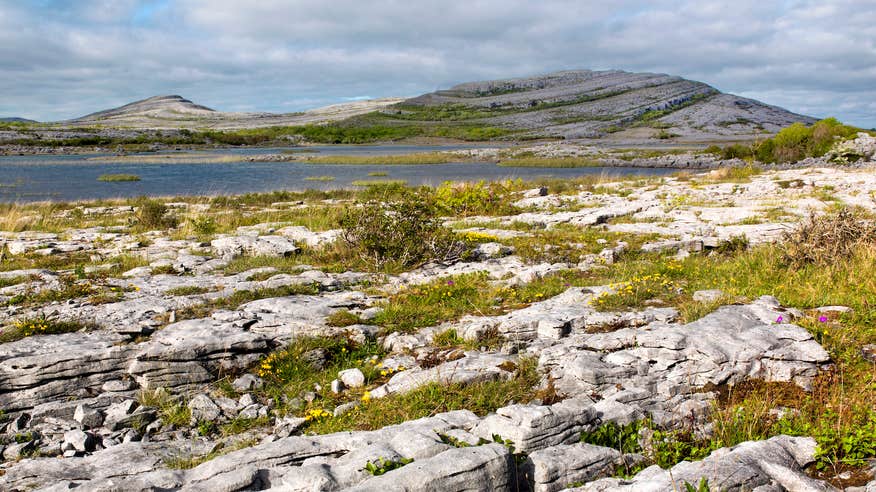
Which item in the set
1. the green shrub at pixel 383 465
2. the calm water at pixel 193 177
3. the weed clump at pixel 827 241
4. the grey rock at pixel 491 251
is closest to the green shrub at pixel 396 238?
the grey rock at pixel 491 251

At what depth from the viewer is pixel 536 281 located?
444 inches

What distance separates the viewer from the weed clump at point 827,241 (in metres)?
10.7

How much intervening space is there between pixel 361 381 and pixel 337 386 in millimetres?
340

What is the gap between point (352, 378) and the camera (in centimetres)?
753

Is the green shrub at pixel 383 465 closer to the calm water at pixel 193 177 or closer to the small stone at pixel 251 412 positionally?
the small stone at pixel 251 412

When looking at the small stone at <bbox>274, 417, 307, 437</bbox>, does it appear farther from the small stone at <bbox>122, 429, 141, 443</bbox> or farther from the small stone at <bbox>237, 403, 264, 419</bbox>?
the small stone at <bbox>122, 429, 141, 443</bbox>

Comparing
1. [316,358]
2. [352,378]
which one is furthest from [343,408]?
[316,358]

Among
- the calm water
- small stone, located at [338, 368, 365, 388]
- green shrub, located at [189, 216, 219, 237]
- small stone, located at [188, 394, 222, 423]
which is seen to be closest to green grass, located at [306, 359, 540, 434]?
small stone, located at [338, 368, 365, 388]

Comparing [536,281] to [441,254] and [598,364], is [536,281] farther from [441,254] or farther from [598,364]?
[598,364]

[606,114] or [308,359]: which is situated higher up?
[606,114]

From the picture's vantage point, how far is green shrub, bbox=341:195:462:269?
13.0 meters

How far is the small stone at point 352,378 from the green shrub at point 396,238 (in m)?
5.10

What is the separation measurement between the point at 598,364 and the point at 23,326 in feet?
28.7

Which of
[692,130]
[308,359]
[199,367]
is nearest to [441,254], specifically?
[308,359]
